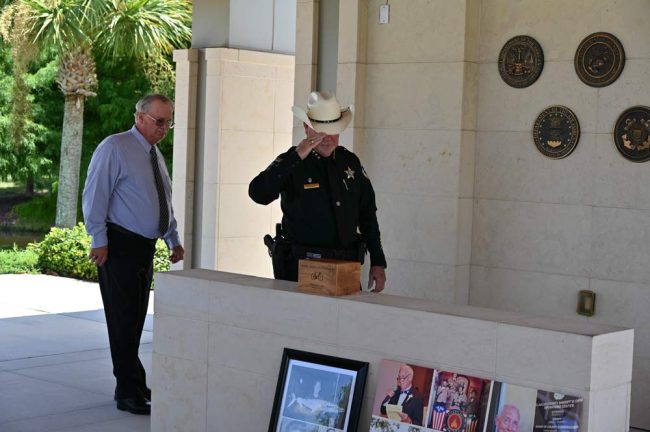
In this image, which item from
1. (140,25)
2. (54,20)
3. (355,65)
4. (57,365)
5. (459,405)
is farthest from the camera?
(140,25)

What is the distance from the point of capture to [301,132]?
28.2 ft

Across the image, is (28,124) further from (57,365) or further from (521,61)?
(521,61)

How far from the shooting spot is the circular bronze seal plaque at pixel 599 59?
6.80m

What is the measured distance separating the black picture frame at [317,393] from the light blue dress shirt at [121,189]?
2.05 m

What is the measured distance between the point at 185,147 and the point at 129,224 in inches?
173

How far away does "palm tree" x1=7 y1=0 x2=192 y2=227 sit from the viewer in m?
20.1

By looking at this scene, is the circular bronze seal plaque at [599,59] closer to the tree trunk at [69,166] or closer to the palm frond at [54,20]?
the palm frond at [54,20]

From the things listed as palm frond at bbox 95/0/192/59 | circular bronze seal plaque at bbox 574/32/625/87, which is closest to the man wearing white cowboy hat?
circular bronze seal plaque at bbox 574/32/625/87

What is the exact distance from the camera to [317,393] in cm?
520

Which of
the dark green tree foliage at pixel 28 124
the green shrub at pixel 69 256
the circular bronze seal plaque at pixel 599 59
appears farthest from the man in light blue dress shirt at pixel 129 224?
the dark green tree foliage at pixel 28 124

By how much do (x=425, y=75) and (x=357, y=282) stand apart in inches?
106

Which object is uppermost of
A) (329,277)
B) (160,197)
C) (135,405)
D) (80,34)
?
(80,34)

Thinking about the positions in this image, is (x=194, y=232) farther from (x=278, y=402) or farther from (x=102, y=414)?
(x=278, y=402)

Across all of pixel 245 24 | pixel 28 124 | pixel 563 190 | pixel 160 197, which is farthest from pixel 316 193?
pixel 28 124
